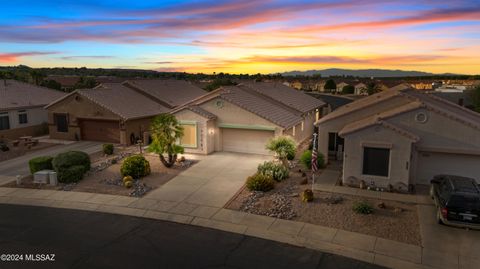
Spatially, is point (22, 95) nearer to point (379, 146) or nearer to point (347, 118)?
point (347, 118)

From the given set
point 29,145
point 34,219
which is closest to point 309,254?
point 34,219

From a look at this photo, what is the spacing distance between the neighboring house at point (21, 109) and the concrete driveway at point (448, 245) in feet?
118

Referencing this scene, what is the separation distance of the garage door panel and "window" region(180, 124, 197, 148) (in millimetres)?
8337

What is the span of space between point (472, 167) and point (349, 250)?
35.4 ft

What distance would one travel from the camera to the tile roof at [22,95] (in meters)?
34.8

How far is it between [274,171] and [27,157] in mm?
19980

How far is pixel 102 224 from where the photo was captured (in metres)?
14.9

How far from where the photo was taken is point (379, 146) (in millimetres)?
18438

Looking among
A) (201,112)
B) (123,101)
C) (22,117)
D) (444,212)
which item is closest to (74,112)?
(123,101)

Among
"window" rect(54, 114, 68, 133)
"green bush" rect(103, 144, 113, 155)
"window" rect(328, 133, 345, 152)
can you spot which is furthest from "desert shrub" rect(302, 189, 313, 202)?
"window" rect(54, 114, 68, 133)

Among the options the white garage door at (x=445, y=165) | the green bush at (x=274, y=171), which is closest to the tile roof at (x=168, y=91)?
the green bush at (x=274, y=171)

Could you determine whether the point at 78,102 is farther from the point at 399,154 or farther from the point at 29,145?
the point at 399,154

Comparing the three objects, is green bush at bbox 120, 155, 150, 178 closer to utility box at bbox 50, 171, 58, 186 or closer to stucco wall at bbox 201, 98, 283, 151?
utility box at bbox 50, 171, 58, 186

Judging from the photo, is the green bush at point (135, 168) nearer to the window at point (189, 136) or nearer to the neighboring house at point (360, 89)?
the window at point (189, 136)
